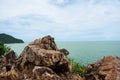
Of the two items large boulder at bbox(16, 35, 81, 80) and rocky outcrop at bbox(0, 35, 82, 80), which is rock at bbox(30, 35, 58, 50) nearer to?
rocky outcrop at bbox(0, 35, 82, 80)

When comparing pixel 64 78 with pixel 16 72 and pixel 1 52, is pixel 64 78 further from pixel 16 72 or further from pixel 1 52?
pixel 1 52

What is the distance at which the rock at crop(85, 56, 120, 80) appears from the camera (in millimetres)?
15563

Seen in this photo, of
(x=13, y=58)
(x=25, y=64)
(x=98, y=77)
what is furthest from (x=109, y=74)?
(x=13, y=58)

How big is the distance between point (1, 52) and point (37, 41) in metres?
20.6

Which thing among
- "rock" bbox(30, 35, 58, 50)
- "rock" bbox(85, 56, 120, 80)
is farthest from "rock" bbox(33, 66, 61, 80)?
"rock" bbox(30, 35, 58, 50)

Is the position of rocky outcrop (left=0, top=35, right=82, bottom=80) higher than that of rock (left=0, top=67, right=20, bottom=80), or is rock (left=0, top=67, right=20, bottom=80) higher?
rocky outcrop (left=0, top=35, right=82, bottom=80)

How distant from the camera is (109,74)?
51.4 ft

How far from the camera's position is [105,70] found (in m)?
16.2

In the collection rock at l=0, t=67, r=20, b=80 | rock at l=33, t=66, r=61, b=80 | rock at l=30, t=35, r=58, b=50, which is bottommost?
rock at l=0, t=67, r=20, b=80

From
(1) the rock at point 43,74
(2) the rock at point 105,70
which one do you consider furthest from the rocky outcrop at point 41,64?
(2) the rock at point 105,70

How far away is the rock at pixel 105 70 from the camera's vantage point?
613 inches

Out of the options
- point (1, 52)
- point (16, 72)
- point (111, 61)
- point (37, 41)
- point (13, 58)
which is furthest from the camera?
point (1, 52)

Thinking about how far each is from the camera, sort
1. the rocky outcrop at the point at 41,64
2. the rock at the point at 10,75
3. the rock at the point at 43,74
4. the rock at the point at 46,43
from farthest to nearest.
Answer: the rock at the point at 46,43, the rock at the point at 10,75, the rocky outcrop at the point at 41,64, the rock at the point at 43,74

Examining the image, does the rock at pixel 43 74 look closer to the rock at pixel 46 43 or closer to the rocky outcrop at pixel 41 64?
the rocky outcrop at pixel 41 64
